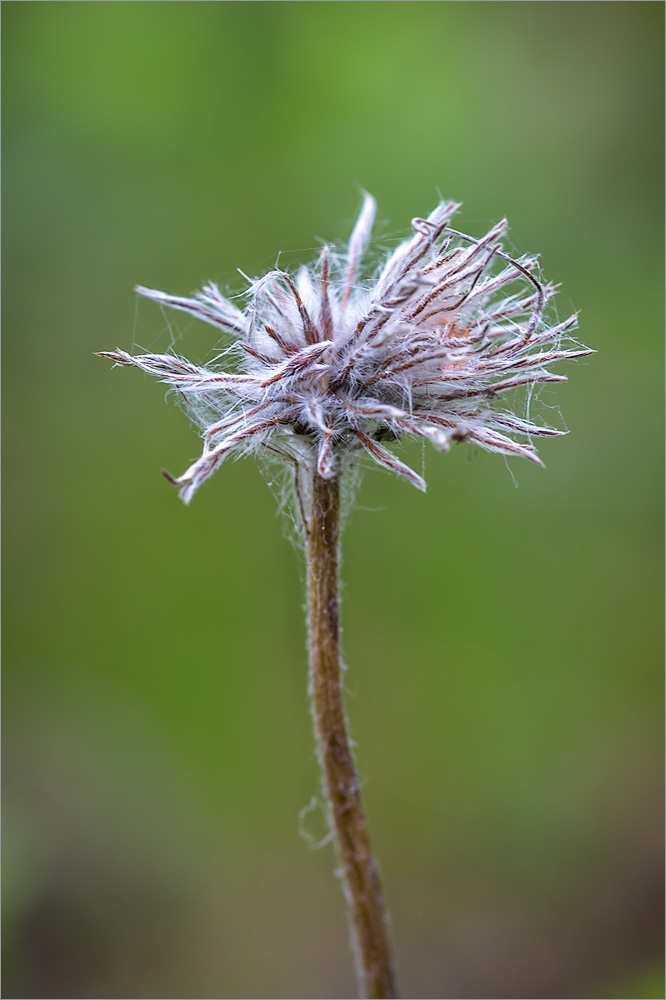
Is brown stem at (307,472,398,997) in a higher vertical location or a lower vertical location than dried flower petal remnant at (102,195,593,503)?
lower

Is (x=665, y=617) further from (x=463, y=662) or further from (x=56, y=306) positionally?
(x=56, y=306)

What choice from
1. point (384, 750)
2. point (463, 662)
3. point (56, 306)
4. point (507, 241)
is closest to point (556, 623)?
point (463, 662)

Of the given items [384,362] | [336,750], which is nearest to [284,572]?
[336,750]

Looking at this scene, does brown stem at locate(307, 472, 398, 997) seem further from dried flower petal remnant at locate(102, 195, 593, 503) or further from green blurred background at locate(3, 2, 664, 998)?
green blurred background at locate(3, 2, 664, 998)

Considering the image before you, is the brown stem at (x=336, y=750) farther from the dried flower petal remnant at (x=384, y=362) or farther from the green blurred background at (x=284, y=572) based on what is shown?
the green blurred background at (x=284, y=572)

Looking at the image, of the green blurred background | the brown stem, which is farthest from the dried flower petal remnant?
the green blurred background

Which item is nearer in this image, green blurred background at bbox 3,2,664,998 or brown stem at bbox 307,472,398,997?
brown stem at bbox 307,472,398,997
